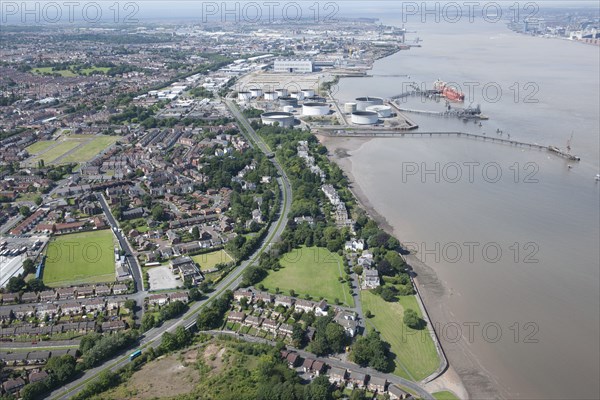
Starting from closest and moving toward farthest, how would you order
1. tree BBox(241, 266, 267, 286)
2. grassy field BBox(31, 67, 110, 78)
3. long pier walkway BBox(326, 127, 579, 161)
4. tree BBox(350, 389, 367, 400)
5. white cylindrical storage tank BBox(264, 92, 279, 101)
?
tree BBox(350, 389, 367, 400), tree BBox(241, 266, 267, 286), long pier walkway BBox(326, 127, 579, 161), white cylindrical storage tank BBox(264, 92, 279, 101), grassy field BBox(31, 67, 110, 78)

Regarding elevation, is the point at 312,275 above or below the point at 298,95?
below

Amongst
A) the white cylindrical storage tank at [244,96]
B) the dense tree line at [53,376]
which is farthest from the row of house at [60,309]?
the white cylindrical storage tank at [244,96]

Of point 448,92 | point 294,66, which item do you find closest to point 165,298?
point 448,92

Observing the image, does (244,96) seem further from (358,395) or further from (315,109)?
(358,395)

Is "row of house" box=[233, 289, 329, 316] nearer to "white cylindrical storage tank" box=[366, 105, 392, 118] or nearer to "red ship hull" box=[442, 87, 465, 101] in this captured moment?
"white cylindrical storage tank" box=[366, 105, 392, 118]

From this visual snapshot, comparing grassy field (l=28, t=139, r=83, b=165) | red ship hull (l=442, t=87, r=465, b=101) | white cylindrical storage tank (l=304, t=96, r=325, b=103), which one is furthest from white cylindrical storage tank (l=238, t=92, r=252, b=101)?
red ship hull (l=442, t=87, r=465, b=101)

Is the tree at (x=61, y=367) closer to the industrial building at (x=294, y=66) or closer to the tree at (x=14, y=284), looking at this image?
the tree at (x=14, y=284)
